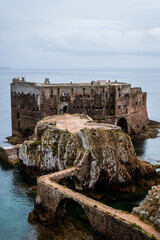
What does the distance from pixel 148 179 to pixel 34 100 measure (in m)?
27.1

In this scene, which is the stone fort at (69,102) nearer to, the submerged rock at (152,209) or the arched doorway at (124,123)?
the arched doorway at (124,123)

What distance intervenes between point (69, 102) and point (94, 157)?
23367 millimetres

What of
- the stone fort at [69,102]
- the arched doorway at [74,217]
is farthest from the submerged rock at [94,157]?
the stone fort at [69,102]

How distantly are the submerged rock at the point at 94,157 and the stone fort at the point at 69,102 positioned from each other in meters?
15.5

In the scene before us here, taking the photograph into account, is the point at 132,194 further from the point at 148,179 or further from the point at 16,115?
the point at 16,115

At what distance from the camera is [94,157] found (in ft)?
106

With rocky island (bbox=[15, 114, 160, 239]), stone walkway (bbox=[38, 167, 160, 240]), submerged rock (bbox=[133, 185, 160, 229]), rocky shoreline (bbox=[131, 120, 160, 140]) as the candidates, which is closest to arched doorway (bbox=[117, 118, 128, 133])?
rocky shoreline (bbox=[131, 120, 160, 140])

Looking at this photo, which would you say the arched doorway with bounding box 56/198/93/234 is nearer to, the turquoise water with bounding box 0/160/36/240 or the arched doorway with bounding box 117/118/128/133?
the turquoise water with bounding box 0/160/36/240

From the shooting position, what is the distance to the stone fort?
53.1 m

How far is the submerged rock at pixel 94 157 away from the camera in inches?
1268

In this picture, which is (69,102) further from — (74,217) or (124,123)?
(74,217)

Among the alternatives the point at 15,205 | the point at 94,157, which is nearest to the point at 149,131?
the point at 94,157

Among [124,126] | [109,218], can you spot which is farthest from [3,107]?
[109,218]

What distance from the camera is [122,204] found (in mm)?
30453
